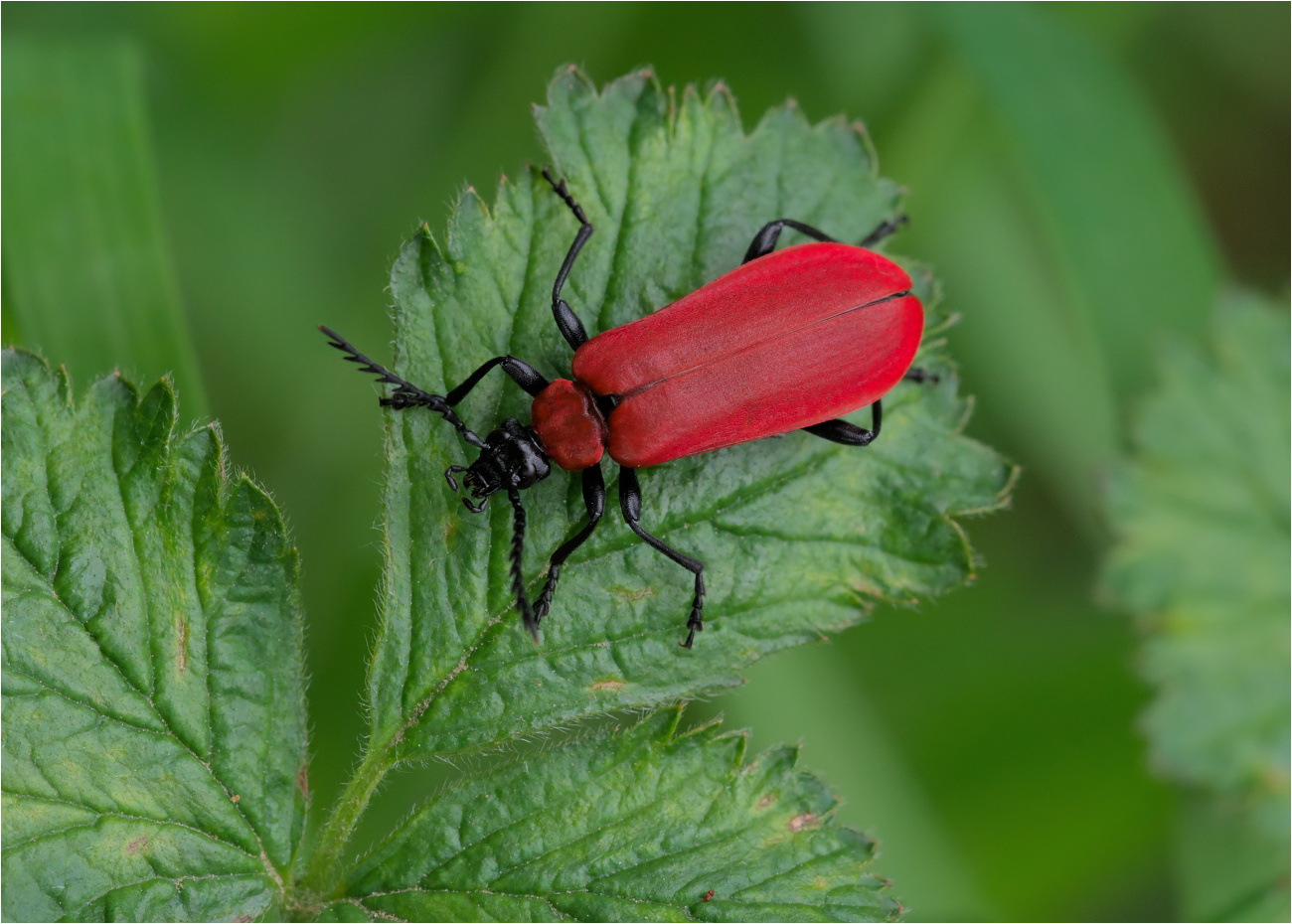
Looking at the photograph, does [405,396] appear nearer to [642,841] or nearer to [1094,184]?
[642,841]

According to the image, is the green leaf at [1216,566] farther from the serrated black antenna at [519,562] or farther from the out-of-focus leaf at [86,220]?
the out-of-focus leaf at [86,220]

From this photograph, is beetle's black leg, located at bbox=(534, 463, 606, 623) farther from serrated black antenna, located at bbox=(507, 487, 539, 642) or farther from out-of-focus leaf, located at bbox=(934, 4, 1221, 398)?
out-of-focus leaf, located at bbox=(934, 4, 1221, 398)

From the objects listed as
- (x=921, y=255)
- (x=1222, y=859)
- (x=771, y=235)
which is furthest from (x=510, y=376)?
(x=1222, y=859)

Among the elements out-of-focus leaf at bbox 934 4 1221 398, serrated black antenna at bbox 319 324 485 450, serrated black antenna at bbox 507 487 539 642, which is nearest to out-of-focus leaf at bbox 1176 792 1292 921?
out-of-focus leaf at bbox 934 4 1221 398

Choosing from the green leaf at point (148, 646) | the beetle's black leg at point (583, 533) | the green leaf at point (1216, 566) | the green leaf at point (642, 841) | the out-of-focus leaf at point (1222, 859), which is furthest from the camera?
the out-of-focus leaf at point (1222, 859)

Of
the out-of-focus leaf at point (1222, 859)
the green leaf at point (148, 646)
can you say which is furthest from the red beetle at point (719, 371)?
the out-of-focus leaf at point (1222, 859)
